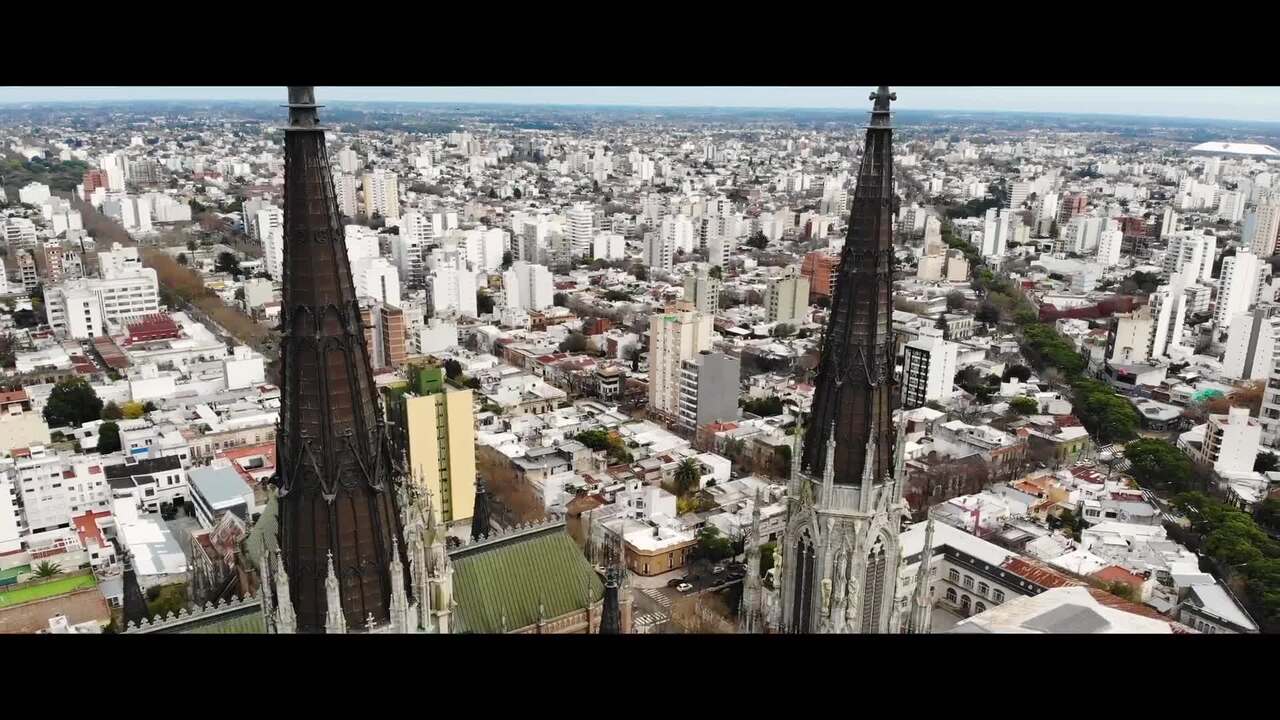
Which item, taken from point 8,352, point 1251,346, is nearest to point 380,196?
point 8,352

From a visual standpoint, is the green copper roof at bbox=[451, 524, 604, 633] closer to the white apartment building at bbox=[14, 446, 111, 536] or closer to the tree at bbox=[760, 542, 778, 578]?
the tree at bbox=[760, 542, 778, 578]

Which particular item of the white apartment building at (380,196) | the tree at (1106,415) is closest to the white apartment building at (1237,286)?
the tree at (1106,415)

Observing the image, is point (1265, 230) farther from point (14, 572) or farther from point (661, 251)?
point (14, 572)

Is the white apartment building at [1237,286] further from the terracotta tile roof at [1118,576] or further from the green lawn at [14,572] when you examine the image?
the green lawn at [14,572]

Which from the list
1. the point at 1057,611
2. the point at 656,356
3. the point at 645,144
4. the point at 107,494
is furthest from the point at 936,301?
the point at 645,144
